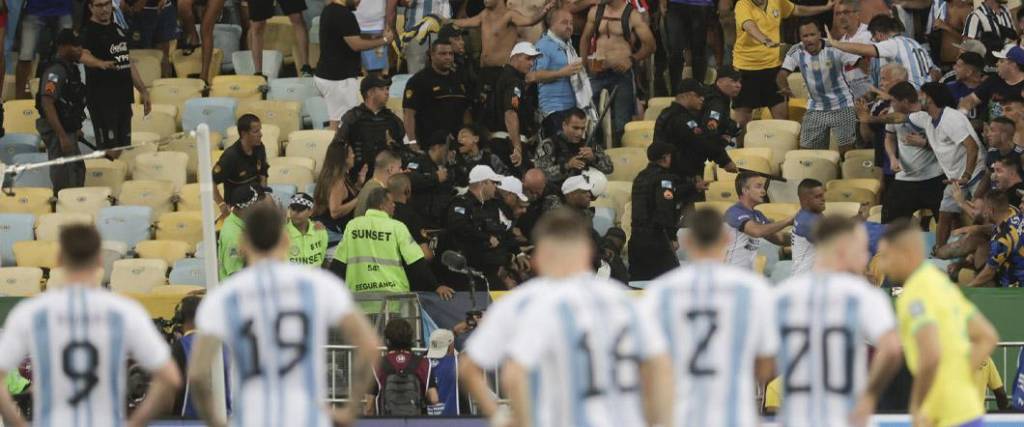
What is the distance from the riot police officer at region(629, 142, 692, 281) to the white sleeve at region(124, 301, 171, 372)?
24.8ft

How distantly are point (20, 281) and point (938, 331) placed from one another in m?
9.85

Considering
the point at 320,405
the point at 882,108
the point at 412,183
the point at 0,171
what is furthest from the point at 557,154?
the point at 320,405

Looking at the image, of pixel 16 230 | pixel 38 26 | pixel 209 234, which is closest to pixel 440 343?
pixel 209 234

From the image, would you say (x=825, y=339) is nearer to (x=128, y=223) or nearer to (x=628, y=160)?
(x=628, y=160)

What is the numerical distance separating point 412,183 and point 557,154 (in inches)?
63.6

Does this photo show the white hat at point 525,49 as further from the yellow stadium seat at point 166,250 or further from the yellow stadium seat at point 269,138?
the yellow stadium seat at point 166,250

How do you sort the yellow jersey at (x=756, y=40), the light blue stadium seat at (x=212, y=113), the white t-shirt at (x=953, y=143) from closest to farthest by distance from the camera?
1. the white t-shirt at (x=953, y=143)
2. the yellow jersey at (x=756, y=40)
3. the light blue stadium seat at (x=212, y=113)

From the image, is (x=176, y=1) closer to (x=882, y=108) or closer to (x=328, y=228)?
(x=328, y=228)

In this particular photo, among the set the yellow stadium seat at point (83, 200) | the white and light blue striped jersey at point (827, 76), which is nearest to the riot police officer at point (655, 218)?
the white and light blue striped jersey at point (827, 76)

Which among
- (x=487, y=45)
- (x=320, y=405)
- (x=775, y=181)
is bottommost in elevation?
(x=320, y=405)

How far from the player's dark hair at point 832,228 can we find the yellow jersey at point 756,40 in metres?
9.95

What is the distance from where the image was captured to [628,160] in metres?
19.4

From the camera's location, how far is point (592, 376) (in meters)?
9.23

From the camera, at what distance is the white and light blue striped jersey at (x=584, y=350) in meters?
9.19
